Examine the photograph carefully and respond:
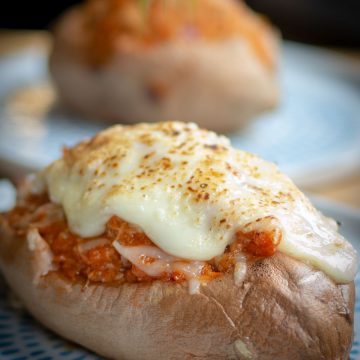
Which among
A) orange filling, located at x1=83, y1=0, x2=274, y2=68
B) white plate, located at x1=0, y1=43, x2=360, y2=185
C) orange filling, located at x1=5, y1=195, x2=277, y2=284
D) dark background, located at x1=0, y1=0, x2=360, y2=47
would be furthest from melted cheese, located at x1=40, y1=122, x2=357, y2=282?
dark background, located at x1=0, y1=0, x2=360, y2=47

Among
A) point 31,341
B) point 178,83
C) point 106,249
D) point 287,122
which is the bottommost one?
point 287,122

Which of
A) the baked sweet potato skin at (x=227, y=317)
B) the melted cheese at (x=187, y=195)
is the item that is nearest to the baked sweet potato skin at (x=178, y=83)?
the melted cheese at (x=187, y=195)

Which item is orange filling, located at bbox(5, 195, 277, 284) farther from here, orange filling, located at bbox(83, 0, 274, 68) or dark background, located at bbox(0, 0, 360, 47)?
dark background, located at bbox(0, 0, 360, 47)

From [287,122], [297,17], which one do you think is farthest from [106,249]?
[297,17]

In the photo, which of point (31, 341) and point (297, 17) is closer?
point (31, 341)

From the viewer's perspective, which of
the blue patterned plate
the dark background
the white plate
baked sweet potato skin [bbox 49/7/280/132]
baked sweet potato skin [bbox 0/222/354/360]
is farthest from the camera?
the dark background

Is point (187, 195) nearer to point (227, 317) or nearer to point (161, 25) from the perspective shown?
point (227, 317)

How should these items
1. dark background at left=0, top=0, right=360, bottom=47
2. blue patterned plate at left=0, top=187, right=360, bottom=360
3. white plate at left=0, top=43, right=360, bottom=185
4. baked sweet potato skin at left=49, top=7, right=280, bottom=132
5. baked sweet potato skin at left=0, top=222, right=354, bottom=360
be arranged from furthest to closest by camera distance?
dark background at left=0, top=0, right=360, bottom=47
baked sweet potato skin at left=49, top=7, right=280, bottom=132
white plate at left=0, top=43, right=360, bottom=185
blue patterned plate at left=0, top=187, right=360, bottom=360
baked sweet potato skin at left=0, top=222, right=354, bottom=360

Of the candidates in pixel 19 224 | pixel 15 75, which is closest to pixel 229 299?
pixel 19 224
